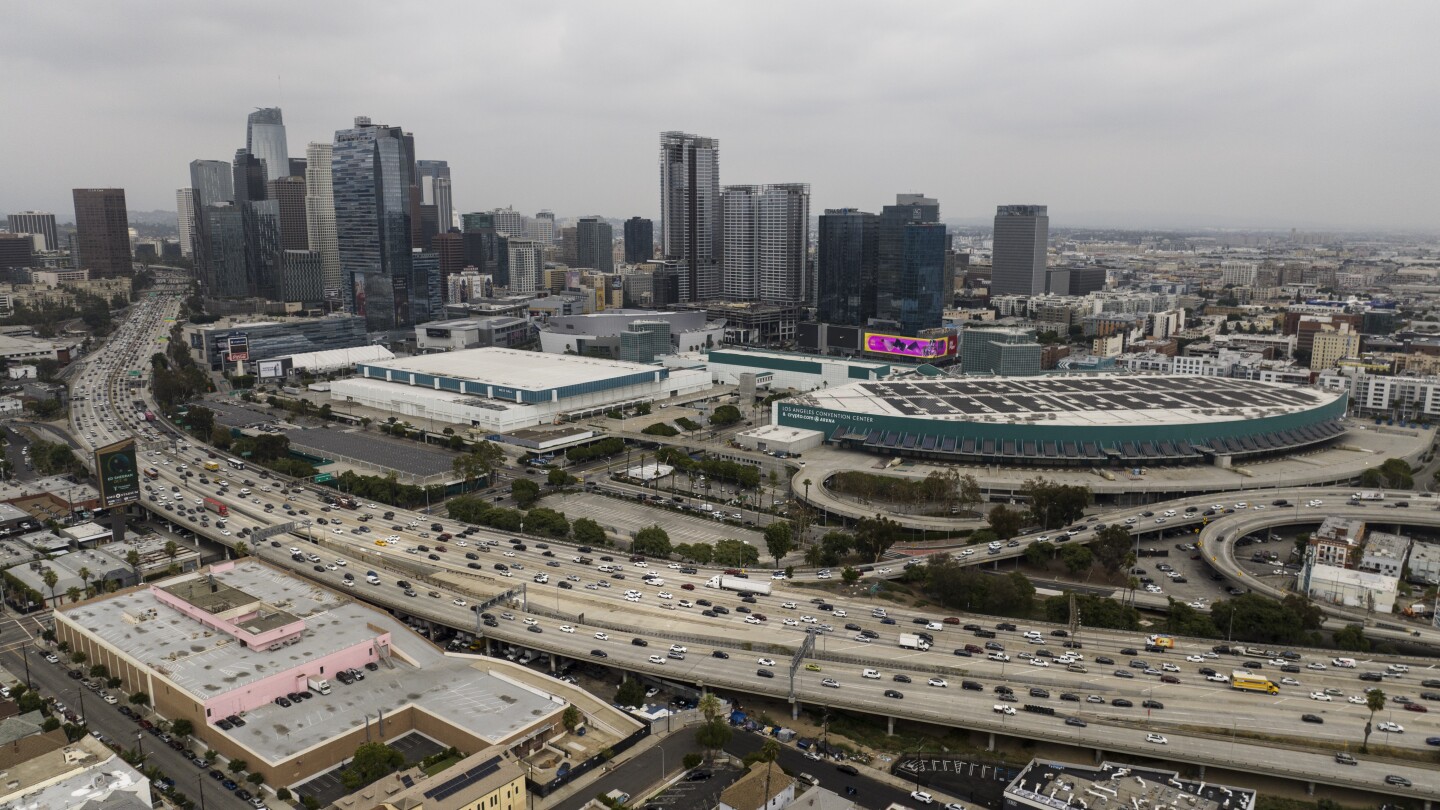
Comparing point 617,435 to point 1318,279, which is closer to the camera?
point 617,435

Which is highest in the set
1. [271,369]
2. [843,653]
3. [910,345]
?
[910,345]

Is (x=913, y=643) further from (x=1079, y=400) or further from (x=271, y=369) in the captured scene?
(x=271, y=369)

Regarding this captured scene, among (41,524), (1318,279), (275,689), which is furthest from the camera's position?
(1318,279)

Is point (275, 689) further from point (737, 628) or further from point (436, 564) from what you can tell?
point (737, 628)

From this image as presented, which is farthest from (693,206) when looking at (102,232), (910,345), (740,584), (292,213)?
(740,584)

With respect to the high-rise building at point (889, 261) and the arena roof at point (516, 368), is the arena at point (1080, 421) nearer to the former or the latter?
the arena roof at point (516, 368)

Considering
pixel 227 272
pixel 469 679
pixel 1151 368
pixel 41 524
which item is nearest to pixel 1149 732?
pixel 469 679
